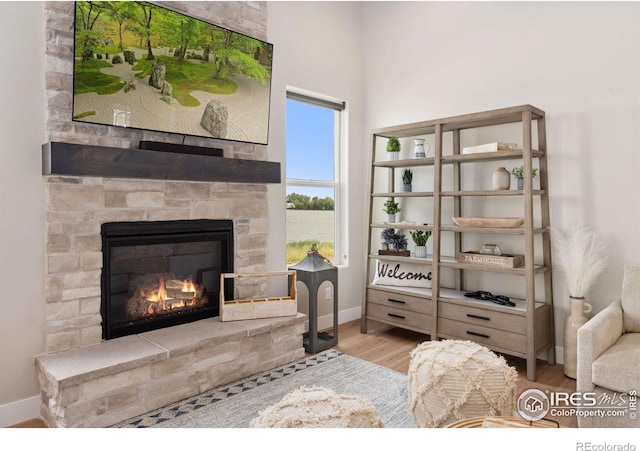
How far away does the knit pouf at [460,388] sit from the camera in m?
1.82

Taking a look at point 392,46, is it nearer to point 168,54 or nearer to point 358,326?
point 168,54

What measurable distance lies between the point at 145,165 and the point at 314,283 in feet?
4.88

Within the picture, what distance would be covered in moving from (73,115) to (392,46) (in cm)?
290

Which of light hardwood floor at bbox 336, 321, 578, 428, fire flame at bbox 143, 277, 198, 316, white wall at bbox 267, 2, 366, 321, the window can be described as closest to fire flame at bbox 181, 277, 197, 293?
fire flame at bbox 143, 277, 198, 316

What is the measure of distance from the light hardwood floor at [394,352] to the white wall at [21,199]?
1.10ft

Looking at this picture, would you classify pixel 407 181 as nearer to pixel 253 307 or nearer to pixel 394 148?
pixel 394 148

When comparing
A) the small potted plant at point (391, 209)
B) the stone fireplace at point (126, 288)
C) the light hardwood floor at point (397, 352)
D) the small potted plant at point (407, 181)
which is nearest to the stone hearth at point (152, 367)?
the stone fireplace at point (126, 288)

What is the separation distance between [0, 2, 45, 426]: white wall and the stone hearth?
0.45 ft

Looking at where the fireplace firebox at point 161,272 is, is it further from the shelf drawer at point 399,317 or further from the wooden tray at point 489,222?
the wooden tray at point 489,222

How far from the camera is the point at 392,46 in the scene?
4074 mm

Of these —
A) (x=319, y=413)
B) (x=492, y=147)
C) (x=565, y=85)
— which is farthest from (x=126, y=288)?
(x=565, y=85)

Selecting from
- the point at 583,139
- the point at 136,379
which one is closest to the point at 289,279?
the point at 136,379

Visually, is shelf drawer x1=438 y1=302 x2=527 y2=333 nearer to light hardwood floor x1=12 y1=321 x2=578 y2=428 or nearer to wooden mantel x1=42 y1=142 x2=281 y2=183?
light hardwood floor x1=12 y1=321 x2=578 y2=428

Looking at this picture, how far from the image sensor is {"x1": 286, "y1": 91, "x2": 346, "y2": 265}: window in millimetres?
3791
